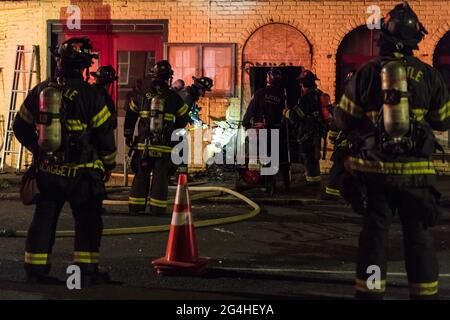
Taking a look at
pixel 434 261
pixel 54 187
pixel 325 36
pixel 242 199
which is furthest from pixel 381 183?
pixel 325 36

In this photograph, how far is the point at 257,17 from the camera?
13000mm

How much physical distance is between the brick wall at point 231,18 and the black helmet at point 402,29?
8095 mm

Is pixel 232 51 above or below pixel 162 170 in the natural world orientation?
above

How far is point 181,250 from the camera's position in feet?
19.7

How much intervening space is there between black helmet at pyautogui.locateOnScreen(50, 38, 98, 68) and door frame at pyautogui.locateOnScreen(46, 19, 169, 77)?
7.73 meters

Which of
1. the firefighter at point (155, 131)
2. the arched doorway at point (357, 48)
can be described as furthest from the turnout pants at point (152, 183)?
the arched doorway at point (357, 48)

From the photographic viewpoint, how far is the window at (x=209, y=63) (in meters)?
13.1

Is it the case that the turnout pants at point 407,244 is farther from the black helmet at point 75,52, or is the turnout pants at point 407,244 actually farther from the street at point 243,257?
the black helmet at point 75,52

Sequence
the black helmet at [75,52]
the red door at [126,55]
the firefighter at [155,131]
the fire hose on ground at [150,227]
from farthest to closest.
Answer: the red door at [126,55]
the firefighter at [155,131]
the fire hose on ground at [150,227]
the black helmet at [75,52]

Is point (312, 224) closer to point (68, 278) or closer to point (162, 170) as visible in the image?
point (162, 170)

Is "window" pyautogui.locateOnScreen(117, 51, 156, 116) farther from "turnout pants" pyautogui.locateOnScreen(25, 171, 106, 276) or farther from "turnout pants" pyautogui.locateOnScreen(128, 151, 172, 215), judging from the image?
"turnout pants" pyautogui.locateOnScreen(25, 171, 106, 276)

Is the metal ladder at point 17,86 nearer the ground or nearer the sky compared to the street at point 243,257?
nearer the sky

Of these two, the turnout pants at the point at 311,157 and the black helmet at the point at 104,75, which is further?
the turnout pants at the point at 311,157
